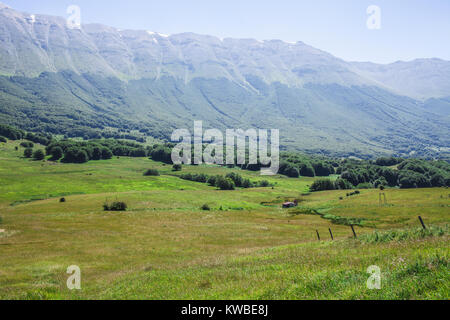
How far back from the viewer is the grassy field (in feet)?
40.6

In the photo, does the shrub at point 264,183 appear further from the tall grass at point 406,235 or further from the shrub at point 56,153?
the tall grass at point 406,235

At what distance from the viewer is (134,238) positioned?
163ft

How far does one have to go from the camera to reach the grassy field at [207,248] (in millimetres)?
12383

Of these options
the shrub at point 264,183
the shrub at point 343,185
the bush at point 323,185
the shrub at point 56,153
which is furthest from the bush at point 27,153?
the shrub at point 343,185

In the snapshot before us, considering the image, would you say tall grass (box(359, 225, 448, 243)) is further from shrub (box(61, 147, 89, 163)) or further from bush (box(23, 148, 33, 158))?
bush (box(23, 148, 33, 158))

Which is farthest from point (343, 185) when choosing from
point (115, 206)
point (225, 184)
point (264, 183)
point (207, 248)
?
point (207, 248)

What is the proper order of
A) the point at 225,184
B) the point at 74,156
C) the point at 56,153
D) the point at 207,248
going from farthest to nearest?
the point at 56,153 → the point at 74,156 → the point at 225,184 → the point at 207,248

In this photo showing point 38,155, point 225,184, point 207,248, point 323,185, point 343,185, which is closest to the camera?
point 207,248

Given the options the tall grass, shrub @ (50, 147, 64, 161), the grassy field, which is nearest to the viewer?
the grassy field

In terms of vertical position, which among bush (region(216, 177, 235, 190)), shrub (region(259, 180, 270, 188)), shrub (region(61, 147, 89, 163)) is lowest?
shrub (region(259, 180, 270, 188))

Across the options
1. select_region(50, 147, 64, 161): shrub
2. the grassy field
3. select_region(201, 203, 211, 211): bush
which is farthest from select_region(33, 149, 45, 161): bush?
select_region(201, 203, 211, 211): bush

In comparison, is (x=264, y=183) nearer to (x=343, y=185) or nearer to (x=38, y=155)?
(x=343, y=185)

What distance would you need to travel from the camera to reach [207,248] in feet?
136
